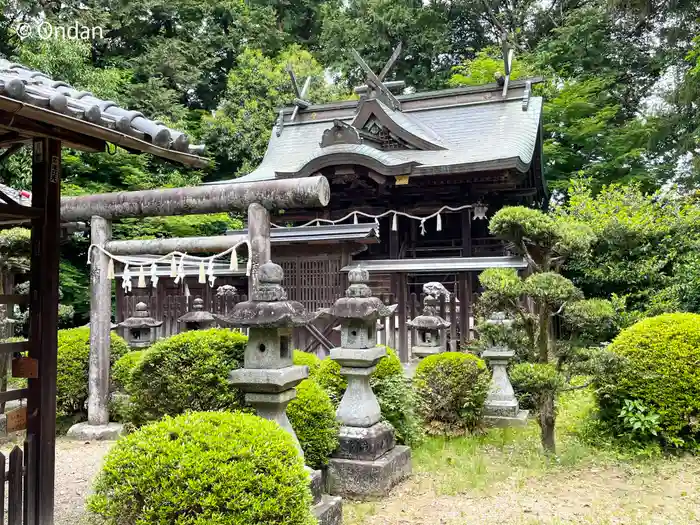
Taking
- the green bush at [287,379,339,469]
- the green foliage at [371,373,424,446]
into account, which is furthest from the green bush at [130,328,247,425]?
the green foliage at [371,373,424,446]

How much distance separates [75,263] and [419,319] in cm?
1459

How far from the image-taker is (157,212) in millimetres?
6820

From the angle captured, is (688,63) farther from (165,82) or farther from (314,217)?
(165,82)

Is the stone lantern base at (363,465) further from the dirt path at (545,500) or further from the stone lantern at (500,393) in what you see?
the stone lantern at (500,393)

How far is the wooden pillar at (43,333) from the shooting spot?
3.79 metres

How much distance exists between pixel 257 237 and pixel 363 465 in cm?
266

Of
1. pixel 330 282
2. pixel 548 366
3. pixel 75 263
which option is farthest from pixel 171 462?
pixel 75 263

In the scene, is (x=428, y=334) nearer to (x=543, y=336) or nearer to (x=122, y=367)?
(x=543, y=336)

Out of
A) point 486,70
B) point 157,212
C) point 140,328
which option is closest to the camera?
point 157,212

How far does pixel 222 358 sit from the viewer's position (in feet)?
16.3

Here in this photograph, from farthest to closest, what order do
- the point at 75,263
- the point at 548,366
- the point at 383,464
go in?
the point at 75,263 → the point at 548,366 → the point at 383,464

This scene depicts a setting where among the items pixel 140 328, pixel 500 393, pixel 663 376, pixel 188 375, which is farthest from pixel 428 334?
pixel 188 375

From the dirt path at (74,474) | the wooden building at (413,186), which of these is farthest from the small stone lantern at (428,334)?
the dirt path at (74,474)

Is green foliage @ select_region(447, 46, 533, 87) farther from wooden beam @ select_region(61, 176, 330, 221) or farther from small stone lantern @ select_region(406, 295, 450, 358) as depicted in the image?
wooden beam @ select_region(61, 176, 330, 221)
